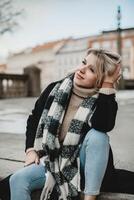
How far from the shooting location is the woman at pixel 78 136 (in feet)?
7.42

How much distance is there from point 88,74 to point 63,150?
49 centimetres

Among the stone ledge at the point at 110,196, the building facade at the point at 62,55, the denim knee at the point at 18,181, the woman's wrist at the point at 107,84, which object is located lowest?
the building facade at the point at 62,55

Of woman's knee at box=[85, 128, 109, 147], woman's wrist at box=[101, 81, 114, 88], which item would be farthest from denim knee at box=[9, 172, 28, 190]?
woman's wrist at box=[101, 81, 114, 88]

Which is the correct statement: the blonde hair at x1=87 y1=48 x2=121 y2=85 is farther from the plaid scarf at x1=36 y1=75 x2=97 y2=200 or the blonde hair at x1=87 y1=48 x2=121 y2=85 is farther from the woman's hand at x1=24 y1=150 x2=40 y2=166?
the woman's hand at x1=24 y1=150 x2=40 y2=166

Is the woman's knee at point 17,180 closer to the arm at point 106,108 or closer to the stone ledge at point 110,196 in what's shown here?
the stone ledge at point 110,196

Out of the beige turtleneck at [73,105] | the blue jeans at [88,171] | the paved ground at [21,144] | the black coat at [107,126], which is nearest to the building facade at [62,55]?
the paved ground at [21,144]

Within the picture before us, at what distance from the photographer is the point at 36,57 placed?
6931 cm

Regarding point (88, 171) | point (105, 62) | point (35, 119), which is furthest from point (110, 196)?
point (105, 62)

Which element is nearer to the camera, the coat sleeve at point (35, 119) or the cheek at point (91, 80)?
the cheek at point (91, 80)

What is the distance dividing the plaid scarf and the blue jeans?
0.06 m

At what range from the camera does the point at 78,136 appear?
234cm

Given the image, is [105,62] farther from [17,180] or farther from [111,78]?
[17,180]

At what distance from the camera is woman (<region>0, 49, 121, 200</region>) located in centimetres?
226

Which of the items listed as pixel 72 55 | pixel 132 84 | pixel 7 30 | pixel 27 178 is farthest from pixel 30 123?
pixel 72 55
